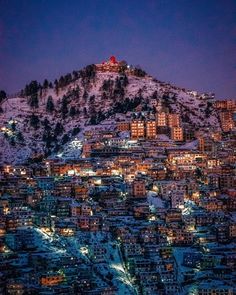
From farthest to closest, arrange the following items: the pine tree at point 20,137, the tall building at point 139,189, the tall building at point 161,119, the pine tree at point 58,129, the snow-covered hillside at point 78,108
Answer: the pine tree at point 58,129, the pine tree at point 20,137, the snow-covered hillside at point 78,108, the tall building at point 161,119, the tall building at point 139,189

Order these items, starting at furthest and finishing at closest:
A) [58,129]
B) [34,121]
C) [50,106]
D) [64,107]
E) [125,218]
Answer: [50,106], [64,107], [34,121], [58,129], [125,218]

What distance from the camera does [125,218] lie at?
37.8m

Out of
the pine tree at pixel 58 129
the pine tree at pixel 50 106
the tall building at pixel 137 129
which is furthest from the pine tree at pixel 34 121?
the tall building at pixel 137 129

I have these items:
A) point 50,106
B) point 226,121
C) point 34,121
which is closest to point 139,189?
point 226,121

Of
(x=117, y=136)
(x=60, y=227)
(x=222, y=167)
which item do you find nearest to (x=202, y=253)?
(x=60, y=227)

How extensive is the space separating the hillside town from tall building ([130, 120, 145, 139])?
0.22ft

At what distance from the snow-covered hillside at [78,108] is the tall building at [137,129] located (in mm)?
4812

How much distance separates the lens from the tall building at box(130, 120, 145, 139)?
5388 centimetres

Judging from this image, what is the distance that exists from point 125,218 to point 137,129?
55.7 feet

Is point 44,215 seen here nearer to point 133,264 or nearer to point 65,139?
point 133,264

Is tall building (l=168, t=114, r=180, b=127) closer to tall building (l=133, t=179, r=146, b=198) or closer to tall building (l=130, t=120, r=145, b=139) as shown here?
tall building (l=130, t=120, r=145, b=139)

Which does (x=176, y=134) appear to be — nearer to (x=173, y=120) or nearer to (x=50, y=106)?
(x=173, y=120)

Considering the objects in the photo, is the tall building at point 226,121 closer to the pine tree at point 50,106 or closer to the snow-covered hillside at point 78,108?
the snow-covered hillside at point 78,108

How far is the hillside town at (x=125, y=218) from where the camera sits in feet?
103
